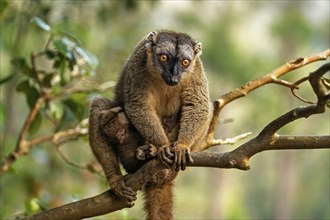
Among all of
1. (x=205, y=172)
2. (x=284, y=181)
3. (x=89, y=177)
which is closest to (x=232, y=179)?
(x=205, y=172)

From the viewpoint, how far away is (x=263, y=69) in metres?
16.0

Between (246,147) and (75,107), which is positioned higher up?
(75,107)

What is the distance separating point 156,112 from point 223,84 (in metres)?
12.2

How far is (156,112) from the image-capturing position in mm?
4477

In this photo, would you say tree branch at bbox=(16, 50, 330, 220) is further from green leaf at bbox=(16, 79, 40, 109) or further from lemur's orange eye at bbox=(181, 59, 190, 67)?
green leaf at bbox=(16, 79, 40, 109)

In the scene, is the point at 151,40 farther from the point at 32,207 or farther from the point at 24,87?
the point at 32,207

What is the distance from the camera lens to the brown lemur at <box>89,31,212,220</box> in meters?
4.27

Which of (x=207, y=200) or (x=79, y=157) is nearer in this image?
(x=79, y=157)

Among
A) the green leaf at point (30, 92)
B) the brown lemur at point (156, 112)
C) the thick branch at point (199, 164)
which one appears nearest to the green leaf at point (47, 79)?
the green leaf at point (30, 92)

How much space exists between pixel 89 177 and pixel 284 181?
8049 millimetres

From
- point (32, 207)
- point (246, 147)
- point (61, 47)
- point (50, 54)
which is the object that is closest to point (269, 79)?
point (246, 147)

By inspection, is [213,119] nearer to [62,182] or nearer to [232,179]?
[62,182]

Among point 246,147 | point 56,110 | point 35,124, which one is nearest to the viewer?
point 246,147

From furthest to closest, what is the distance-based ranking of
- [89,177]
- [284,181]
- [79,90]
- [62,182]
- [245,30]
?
[284,181] < [245,30] < [89,177] < [62,182] < [79,90]
